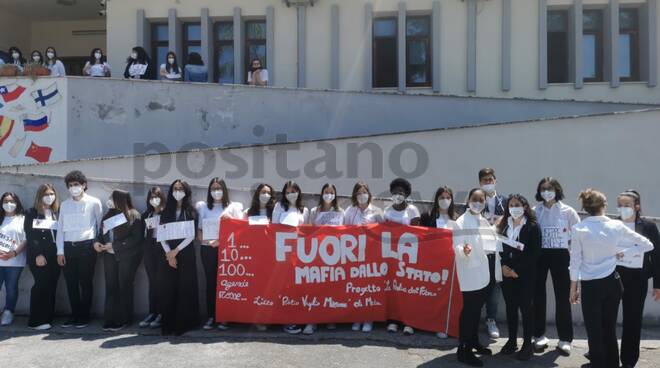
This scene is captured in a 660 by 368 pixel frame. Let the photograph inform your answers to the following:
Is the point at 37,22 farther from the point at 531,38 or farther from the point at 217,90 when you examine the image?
the point at 531,38

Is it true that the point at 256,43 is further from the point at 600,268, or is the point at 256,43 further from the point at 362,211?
the point at 600,268

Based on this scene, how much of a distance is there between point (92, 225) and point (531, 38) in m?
12.8

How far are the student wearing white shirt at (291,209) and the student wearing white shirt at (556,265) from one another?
2803mm

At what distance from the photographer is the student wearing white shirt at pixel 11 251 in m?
7.10

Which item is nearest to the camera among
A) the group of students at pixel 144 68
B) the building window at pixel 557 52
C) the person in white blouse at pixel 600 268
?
the person in white blouse at pixel 600 268

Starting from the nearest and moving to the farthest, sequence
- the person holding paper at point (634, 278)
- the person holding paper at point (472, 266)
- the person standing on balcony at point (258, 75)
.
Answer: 1. the person holding paper at point (634, 278)
2. the person holding paper at point (472, 266)
3. the person standing on balcony at point (258, 75)

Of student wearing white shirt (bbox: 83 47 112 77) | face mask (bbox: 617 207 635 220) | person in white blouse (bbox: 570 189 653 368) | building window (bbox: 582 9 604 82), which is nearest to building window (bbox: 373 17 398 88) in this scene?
building window (bbox: 582 9 604 82)

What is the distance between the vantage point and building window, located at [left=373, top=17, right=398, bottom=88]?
1620 cm

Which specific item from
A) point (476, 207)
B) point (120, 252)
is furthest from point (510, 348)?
point (120, 252)

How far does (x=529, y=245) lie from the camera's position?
5875 mm

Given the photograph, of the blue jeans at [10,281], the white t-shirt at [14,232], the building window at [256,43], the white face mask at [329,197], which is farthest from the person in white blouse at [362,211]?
the building window at [256,43]

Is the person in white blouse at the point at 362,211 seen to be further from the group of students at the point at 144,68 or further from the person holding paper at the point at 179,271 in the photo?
the group of students at the point at 144,68

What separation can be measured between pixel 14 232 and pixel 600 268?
6760mm

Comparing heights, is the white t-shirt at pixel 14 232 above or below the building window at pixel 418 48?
below
